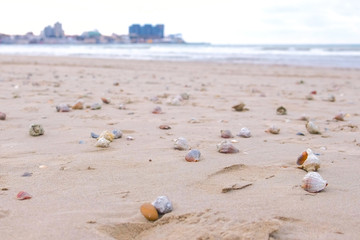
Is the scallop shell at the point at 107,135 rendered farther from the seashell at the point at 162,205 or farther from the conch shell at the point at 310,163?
the conch shell at the point at 310,163

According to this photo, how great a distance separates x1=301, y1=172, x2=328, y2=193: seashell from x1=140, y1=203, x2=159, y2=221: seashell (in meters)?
0.74

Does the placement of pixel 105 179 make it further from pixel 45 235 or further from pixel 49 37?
pixel 49 37

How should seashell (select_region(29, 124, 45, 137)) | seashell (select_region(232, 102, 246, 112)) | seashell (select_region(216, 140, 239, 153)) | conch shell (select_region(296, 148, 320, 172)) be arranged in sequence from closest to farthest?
conch shell (select_region(296, 148, 320, 172))
seashell (select_region(216, 140, 239, 153))
seashell (select_region(29, 124, 45, 137))
seashell (select_region(232, 102, 246, 112))

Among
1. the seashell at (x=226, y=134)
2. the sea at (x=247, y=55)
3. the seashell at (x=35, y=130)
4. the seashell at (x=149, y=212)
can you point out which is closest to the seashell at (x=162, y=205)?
the seashell at (x=149, y=212)

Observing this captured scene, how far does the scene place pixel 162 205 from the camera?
1.51 m

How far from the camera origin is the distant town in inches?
3095

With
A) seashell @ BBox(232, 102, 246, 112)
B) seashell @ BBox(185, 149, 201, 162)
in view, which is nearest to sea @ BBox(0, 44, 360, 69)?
seashell @ BBox(232, 102, 246, 112)

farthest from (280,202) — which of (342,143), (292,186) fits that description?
(342,143)

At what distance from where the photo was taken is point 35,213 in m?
1.49

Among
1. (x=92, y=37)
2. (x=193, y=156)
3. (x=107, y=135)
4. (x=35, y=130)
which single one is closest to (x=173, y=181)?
(x=193, y=156)

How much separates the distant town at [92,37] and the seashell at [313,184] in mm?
76278

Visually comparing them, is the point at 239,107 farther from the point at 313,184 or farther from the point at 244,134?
the point at 313,184

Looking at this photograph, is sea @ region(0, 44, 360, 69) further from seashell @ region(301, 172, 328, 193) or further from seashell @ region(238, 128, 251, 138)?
seashell @ region(301, 172, 328, 193)

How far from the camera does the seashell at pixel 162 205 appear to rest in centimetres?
151
